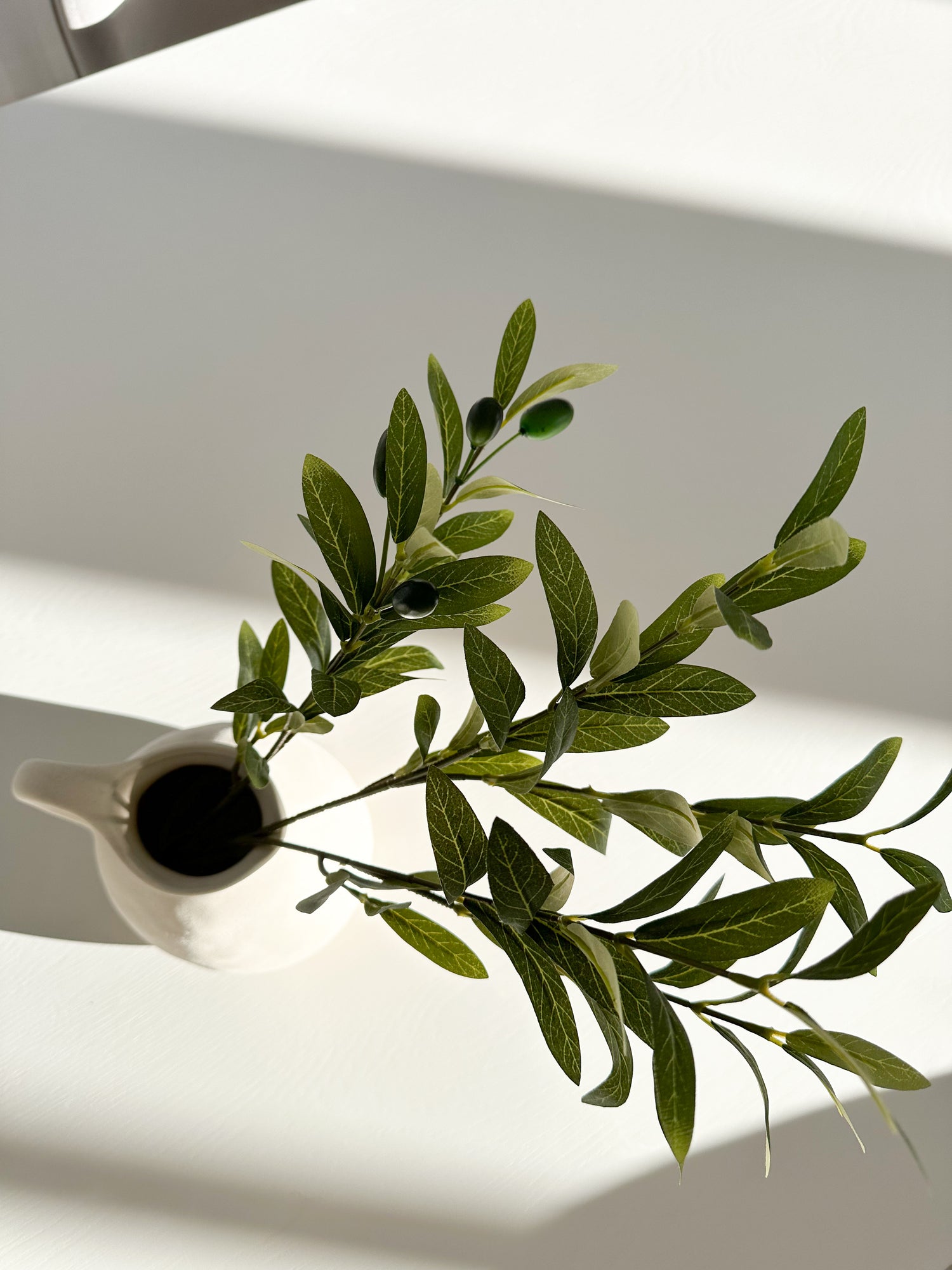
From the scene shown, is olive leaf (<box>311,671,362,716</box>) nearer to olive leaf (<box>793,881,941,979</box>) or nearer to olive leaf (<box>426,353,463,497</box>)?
olive leaf (<box>426,353,463,497</box>)

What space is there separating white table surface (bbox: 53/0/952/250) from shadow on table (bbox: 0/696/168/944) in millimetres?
556

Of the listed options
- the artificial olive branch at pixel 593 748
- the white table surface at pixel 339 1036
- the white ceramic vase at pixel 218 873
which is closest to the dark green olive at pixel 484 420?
the artificial olive branch at pixel 593 748

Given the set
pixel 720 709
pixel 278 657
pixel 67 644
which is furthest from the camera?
pixel 67 644

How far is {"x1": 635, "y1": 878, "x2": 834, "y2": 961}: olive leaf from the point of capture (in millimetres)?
401

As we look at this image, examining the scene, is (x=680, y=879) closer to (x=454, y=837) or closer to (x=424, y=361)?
(x=454, y=837)

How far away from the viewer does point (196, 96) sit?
3.06 ft

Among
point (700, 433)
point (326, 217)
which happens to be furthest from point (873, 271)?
point (326, 217)

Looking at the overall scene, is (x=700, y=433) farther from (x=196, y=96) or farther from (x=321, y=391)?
(x=196, y=96)

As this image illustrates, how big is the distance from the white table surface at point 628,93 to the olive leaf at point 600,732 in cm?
67

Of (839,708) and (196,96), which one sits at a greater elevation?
(196,96)

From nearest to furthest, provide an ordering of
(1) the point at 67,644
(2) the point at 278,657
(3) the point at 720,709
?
(3) the point at 720,709
(2) the point at 278,657
(1) the point at 67,644

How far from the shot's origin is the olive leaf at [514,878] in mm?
417

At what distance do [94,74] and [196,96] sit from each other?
0.30ft

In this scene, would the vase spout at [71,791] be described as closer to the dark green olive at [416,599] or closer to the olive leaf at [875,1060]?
the dark green olive at [416,599]
